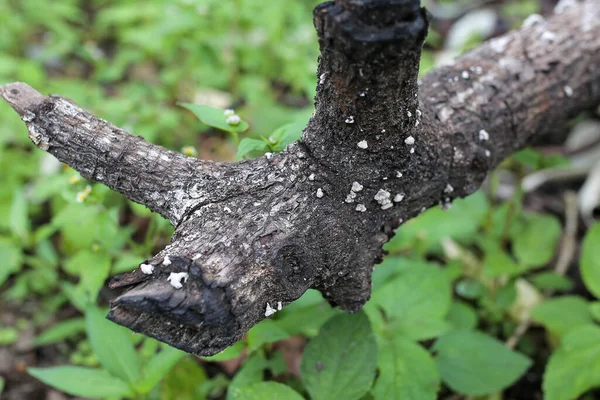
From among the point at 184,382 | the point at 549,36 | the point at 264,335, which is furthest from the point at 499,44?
the point at 184,382

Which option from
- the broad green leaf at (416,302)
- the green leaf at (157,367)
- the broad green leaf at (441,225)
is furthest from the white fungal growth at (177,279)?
the broad green leaf at (441,225)

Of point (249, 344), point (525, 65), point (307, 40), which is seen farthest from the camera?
Answer: point (307, 40)

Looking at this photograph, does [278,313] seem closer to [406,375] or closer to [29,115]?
[406,375]

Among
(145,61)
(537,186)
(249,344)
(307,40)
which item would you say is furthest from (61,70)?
(537,186)

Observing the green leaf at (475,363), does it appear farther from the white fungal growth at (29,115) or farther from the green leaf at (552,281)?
the white fungal growth at (29,115)

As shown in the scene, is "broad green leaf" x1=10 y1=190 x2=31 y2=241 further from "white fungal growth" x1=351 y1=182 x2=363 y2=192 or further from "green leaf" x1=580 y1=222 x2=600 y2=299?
"green leaf" x1=580 y1=222 x2=600 y2=299

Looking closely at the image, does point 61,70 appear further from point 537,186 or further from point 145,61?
point 537,186

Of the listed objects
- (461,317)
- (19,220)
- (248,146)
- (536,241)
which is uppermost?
(19,220)

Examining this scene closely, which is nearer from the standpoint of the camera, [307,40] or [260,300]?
[260,300]
